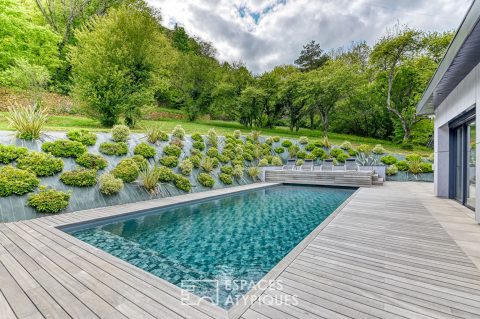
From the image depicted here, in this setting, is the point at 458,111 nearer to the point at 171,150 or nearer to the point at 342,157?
the point at 342,157

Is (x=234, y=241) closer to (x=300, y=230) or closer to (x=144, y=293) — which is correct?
(x=300, y=230)

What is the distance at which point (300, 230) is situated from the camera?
15.6ft

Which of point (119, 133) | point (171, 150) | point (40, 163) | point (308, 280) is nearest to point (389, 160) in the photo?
point (171, 150)

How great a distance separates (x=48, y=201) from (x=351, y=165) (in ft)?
40.3

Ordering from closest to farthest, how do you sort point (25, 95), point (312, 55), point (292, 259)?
point (292, 259) < point (25, 95) < point (312, 55)

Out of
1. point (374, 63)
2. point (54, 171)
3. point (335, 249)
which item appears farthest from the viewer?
point (374, 63)

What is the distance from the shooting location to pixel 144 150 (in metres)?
8.26

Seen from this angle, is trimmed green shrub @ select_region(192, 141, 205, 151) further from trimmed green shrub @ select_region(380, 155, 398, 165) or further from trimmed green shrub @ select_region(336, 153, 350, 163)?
trimmed green shrub @ select_region(380, 155, 398, 165)

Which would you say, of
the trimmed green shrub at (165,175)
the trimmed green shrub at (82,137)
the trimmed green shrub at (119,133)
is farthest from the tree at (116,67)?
the trimmed green shrub at (165,175)

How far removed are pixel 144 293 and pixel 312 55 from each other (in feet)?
106

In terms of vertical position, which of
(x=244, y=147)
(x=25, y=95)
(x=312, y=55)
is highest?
(x=312, y=55)

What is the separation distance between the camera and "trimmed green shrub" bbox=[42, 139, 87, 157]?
637 cm

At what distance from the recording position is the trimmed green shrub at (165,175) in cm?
769

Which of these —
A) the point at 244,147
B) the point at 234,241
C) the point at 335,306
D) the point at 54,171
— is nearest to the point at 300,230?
the point at 234,241
